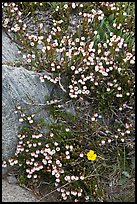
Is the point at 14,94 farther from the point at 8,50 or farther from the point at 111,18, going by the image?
the point at 111,18

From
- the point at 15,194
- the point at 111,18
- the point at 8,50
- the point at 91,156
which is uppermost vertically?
the point at 111,18

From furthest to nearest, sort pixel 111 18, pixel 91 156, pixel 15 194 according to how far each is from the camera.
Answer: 1. pixel 111 18
2. pixel 15 194
3. pixel 91 156

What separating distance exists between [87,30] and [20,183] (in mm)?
1938

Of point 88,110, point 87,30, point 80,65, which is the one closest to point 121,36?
point 87,30

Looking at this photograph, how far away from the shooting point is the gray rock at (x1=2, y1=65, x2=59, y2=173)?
4227mm

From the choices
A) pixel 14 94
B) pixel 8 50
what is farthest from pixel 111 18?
pixel 14 94

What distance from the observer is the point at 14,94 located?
426 centimetres

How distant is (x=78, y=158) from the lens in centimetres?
421

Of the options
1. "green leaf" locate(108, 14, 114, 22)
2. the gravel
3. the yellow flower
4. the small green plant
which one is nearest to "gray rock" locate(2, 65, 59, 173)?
the small green plant

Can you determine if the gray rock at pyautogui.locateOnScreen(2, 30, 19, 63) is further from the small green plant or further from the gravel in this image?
the gravel

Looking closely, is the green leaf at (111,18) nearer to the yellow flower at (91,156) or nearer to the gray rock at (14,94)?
the gray rock at (14,94)

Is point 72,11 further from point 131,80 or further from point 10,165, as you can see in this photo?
point 10,165

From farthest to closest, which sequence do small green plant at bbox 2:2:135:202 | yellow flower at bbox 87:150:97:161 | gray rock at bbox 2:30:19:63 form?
1. gray rock at bbox 2:30:19:63
2. small green plant at bbox 2:2:135:202
3. yellow flower at bbox 87:150:97:161

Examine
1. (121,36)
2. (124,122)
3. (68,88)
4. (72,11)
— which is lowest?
(124,122)
